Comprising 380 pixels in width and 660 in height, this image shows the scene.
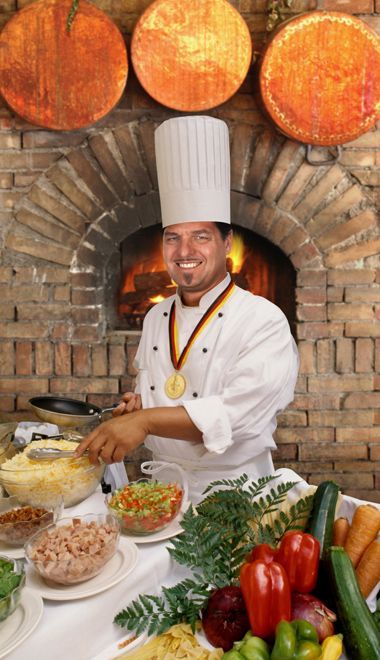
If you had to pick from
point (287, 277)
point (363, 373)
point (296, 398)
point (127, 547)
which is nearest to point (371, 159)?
point (287, 277)

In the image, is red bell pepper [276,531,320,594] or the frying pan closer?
red bell pepper [276,531,320,594]

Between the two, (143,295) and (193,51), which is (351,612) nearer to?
(143,295)

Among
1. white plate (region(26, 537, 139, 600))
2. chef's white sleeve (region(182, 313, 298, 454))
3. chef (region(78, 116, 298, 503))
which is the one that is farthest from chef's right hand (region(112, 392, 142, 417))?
white plate (region(26, 537, 139, 600))

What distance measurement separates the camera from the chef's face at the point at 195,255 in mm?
1949

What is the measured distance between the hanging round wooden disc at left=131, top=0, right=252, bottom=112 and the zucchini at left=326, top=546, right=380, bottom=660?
221 centimetres

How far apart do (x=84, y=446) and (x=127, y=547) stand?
320mm

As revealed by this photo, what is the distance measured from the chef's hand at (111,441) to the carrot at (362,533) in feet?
2.09

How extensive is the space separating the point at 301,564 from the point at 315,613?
9 cm

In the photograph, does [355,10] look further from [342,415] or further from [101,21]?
[342,415]

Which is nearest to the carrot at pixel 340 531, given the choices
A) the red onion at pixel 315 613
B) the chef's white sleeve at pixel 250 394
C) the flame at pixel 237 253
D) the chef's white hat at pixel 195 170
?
the red onion at pixel 315 613

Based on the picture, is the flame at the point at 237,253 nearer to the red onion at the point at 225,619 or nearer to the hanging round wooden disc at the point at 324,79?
the hanging round wooden disc at the point at 324,79

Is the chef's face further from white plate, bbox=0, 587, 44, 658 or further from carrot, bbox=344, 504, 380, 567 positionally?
white plate, bbox=0, 587, 44, 658

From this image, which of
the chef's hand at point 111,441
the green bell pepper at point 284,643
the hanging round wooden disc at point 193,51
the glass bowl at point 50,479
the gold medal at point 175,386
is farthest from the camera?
the hanging round wooden disc at point 193,51

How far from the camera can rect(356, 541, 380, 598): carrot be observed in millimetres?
1161
